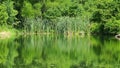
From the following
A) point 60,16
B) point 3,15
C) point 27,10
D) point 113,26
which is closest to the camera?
point 113,26

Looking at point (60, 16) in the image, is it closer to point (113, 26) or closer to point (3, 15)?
point (113, 26)

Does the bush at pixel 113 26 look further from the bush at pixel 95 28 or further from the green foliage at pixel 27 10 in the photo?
the green foliage at pixel 27 10

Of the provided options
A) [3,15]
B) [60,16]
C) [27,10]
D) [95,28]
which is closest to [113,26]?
[95,28]

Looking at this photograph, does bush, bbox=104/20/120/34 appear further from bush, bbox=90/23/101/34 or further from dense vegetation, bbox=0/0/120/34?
bush, bbox=90/23/101/34

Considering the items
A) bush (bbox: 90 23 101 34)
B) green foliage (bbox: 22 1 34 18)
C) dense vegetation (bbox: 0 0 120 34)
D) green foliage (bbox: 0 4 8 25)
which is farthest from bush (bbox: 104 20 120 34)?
green foliage (bbox: 0 4 8 25)

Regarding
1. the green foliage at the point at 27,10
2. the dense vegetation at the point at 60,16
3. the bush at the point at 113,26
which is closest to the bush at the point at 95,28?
the dense vegetation at the point at 60,16

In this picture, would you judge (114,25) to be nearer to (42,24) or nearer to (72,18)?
(72,18)

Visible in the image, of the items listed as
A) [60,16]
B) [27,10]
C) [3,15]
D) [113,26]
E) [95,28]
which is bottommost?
[95,28]

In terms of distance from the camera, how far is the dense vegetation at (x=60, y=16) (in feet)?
193

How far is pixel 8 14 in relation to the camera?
6125 cm

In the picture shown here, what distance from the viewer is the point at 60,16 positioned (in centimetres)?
6444

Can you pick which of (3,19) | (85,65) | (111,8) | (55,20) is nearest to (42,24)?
(55,20)

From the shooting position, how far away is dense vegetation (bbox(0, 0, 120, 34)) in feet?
193

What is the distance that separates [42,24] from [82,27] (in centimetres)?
665
